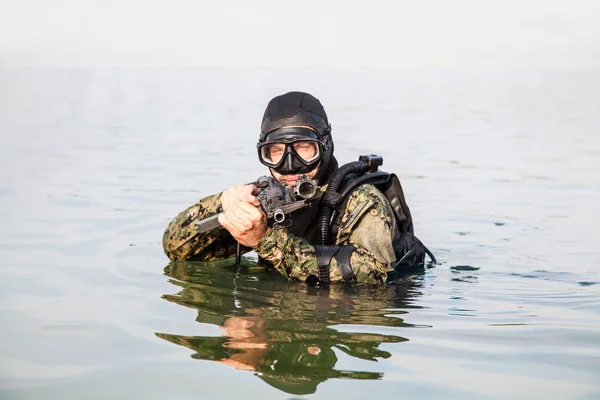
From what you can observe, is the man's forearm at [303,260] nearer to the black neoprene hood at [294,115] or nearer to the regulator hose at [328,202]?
the regulator hose at [328,202]

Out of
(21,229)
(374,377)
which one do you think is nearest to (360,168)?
(374,377)

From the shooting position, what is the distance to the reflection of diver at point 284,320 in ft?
14.6

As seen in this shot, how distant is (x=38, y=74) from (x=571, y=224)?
29.2 m

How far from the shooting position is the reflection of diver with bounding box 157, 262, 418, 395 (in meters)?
4.46

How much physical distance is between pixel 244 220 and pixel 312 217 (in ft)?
2.88

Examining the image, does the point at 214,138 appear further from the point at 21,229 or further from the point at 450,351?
the point at 450,351

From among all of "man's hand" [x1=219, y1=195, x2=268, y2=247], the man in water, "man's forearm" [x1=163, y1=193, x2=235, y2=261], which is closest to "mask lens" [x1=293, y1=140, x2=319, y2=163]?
the man in water

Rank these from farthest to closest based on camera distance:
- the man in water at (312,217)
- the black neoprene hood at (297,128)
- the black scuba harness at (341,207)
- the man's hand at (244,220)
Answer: the black neoprene hood at (297,128) < the black scuba harness at (341,207) < the man in water at (312,217) < the man's hand at (244,220)

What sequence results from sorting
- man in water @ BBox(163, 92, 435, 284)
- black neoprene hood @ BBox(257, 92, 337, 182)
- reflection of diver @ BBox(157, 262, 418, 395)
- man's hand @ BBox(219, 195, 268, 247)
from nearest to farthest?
reflection of diver @ BBox(157, 262, 418, 395)
man's hand @ BBox(219, 195, 268, 247)
man in water @ BBox(163, 92, 435, 284)
black neoprene hood @ BBox(257, 92, 337, 182)

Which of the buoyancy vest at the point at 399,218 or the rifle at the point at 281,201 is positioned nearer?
the rifle at the point at 281,201

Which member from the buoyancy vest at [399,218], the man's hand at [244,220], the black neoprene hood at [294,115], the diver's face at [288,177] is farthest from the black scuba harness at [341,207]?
the man's hand at [244,220]

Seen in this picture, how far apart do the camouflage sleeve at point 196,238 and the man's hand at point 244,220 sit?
917 millimetres

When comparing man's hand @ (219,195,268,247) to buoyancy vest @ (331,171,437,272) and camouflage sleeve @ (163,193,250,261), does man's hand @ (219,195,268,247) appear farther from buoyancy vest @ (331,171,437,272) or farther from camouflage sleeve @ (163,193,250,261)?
camouflage sleeve @ (163,193,250,261)

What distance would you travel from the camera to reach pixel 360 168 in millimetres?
6277
